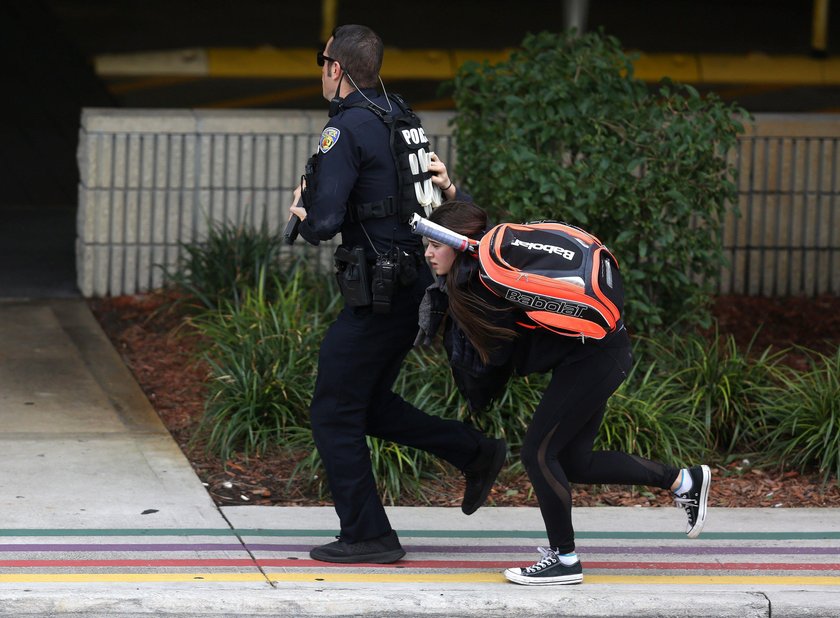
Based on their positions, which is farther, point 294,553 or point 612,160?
point 612,160

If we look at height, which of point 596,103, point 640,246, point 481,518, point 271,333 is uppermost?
point 596,103

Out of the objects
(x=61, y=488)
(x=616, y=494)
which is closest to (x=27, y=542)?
(x=61, y=488)

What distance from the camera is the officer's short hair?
5102mm

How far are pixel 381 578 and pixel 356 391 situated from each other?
2.19 ft

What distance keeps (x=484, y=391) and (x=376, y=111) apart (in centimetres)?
106

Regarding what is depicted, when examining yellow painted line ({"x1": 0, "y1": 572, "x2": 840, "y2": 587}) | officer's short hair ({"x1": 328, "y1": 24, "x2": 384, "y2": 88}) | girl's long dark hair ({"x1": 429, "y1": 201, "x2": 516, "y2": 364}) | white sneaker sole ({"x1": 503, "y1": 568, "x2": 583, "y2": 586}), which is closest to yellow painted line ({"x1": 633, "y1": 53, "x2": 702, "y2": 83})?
officer's short hair ({"x1": 328, "y1": 24, "x2": 384, "y2": 88})

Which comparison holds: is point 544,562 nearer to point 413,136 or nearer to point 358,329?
point 358,329

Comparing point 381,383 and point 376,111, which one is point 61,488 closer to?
point 381,383

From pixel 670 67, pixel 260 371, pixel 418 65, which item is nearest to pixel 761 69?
pixel 670 67

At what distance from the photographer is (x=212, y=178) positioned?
8.83m

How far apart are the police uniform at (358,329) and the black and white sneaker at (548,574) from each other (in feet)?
1.76

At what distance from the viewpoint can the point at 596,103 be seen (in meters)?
7.53

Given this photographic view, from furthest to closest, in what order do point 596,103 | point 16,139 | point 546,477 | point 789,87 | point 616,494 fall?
point 789,87 < point 16,139 < point 596,103 < point 616,494 < point 546,477

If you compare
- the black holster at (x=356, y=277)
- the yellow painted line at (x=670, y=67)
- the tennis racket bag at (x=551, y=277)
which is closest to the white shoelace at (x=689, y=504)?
the tennis racket bag at (x=551, y=277)
